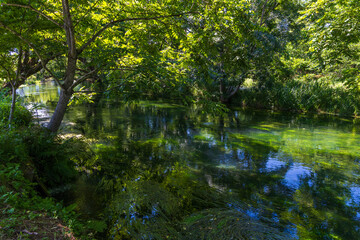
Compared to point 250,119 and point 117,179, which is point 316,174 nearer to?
point 117,179

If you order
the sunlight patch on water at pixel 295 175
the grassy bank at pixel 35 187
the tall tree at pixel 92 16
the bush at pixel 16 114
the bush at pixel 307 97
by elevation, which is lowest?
the sunlight patch on water at pixel 295 175

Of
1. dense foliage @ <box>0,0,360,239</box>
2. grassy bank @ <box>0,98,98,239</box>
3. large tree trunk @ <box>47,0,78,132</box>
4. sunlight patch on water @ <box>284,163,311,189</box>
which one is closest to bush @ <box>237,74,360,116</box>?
dense foliage @ <box>0,0,360,239</box>

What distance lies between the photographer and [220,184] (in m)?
5.18

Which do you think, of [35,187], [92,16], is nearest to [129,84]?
[92,16]

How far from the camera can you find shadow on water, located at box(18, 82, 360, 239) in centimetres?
361

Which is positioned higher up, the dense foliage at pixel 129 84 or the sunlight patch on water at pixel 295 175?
Answer: the dense foliage at pixel 129 84

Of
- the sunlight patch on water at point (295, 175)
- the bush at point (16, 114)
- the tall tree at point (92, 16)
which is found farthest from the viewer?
the bush at point (16, 114)

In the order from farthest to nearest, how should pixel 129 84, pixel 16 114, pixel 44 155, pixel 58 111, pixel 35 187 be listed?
1. pixel 16 114
2. pixel 58 111
3. pixel 129 84
4. pixel 44 155
5. pixel 35 187

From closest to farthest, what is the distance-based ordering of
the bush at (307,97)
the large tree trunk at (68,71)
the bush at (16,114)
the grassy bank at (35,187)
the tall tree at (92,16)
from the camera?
1. the grassy bank at (35,187)
2. the large tree trunk at (68,71)
3. the tall tree at (92,16)
4. the bush at (16,114)
5. the bush at (307,97)

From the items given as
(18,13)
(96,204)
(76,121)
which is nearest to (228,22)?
(18,13)

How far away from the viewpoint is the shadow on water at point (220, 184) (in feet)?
11.8

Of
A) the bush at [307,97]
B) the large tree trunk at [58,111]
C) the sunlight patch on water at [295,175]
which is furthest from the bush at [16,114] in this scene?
the bush at [307,97]

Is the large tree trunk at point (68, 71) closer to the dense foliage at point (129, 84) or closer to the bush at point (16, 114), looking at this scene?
the dense foliage at point (129, 84)

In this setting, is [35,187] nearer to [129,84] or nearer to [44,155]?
[44,155]
